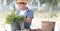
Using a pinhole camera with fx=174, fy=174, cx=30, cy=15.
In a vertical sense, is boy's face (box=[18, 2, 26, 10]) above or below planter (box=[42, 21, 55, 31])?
above

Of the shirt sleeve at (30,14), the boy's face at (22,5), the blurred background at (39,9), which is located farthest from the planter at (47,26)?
the boy's face at (22,5)

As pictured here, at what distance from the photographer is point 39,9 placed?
6.79 feet

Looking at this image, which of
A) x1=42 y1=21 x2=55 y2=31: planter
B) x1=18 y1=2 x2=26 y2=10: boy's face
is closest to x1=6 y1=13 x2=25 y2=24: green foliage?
x1=18 y1=2 x2=26 y2=10: boy's face

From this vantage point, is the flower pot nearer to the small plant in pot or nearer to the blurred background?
the small plant in pot

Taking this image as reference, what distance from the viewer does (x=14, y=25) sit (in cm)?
200

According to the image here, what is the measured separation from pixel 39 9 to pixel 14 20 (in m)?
0.32

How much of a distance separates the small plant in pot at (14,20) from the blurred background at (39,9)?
2.6 inches

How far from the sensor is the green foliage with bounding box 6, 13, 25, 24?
200 centimetres

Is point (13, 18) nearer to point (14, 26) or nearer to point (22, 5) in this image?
point (14, 26)

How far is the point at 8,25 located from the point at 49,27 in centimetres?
48

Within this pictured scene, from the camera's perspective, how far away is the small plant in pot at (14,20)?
2000 mm

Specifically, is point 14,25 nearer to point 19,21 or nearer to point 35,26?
point 19,21

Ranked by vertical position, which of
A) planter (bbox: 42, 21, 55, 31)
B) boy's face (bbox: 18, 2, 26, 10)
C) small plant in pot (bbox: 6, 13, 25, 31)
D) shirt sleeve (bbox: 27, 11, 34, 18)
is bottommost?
planter (bbox: 42, 21, 55, 31)

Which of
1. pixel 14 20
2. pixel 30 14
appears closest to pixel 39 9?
pixel 30 14
